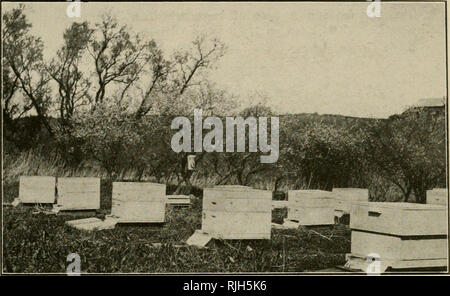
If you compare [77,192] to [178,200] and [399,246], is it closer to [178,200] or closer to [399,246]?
[178,200]

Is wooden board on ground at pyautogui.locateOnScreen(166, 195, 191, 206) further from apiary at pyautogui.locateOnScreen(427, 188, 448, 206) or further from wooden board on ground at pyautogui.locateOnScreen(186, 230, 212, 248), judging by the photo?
apiary at pyautogui.locateOnScreen(427, 188, 448, 206)

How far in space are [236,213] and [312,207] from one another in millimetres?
1918

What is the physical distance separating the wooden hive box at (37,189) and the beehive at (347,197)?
15.6 feet

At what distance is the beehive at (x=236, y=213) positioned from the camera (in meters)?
7.16

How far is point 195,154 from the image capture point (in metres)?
8.48

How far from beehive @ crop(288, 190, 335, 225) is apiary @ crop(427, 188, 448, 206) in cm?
155

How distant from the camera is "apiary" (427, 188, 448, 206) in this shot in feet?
24.9

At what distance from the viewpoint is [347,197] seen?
8758mm

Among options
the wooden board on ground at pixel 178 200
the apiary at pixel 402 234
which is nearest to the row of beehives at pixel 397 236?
the apiary at pixel 402 234

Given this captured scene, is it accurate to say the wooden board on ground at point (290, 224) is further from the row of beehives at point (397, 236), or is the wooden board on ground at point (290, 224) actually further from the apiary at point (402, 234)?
the apiary at point (402, 234)

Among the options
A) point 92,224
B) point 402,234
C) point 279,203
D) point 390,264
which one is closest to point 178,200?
point 92,224

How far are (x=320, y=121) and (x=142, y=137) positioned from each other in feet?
10.0
